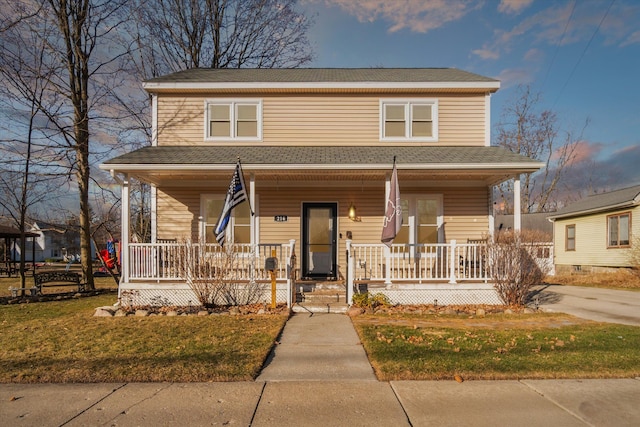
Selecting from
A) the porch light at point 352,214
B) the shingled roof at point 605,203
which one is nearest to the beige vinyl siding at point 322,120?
the porch light at point 352,214

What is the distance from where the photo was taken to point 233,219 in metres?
11.4

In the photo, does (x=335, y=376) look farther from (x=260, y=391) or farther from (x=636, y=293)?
(x=636, y=293)

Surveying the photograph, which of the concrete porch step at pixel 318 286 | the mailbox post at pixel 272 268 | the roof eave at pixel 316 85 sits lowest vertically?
the concrete porch step at pixel 318 286

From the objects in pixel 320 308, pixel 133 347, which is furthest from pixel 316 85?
pixel 133 347

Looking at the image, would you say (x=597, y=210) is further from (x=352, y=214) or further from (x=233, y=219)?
(x=233, y=219)

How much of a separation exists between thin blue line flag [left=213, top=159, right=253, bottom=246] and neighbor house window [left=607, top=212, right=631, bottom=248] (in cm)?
1767

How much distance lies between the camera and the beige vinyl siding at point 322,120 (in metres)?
11.6

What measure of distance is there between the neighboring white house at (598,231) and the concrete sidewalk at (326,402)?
1620cm

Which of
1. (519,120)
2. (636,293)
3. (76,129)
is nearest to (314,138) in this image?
(76,129)

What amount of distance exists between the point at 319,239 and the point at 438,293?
12.6 ft

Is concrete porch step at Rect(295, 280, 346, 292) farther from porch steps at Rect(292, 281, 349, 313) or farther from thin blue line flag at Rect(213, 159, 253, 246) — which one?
thin blue line flag at Rect(213, 159, 253, 246)

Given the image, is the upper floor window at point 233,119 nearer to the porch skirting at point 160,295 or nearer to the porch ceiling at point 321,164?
the porch ceiling at point 321,164

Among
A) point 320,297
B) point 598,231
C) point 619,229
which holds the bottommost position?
point 320,297

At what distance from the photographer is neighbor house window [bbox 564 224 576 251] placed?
69.2 ft
